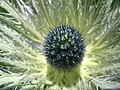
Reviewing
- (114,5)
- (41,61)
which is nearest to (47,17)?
(41,61)

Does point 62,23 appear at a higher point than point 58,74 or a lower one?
higher

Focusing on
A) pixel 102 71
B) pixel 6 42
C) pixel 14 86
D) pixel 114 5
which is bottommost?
pixel 14 86

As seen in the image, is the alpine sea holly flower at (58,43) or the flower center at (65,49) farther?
the flower center at (65,49)

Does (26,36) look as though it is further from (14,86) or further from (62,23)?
(14,86)

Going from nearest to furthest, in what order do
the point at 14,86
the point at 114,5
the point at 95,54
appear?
the point at 14,86 < the point at 114,5 < the point at 95,54

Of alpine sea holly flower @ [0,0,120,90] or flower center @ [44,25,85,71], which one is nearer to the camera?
alpine sea holly flower @ [0,0,120,90]
